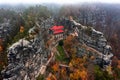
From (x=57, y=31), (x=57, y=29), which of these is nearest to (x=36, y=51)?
(x=57, y=31)

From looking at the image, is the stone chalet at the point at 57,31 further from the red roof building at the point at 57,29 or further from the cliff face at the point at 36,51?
the cliff face at the point at 36,51

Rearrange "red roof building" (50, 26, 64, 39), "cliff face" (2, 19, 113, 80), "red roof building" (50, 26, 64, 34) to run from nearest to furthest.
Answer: "cliff face" (2, 19, 113, 80) < "red roof building" (50, 26, 64, 39) < "red roof building" (50, 26, 64, 34)

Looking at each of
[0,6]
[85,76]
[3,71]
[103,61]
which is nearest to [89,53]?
[103,61]

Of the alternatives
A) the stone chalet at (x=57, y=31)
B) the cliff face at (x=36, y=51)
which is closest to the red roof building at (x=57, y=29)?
the stone chalet at (x=57, y=31)

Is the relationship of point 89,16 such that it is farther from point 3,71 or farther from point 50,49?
point 3,71

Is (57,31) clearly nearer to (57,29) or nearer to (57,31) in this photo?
(57,31)

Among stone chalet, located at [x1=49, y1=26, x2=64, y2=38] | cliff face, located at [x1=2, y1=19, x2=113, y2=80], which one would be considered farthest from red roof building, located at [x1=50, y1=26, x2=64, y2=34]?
cliff face, located at [x1=2, y1=19, x2=113, y2=80]

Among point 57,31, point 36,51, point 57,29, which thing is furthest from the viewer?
point 57,29

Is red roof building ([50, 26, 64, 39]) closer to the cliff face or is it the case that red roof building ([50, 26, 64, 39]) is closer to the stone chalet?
the stone chalet
